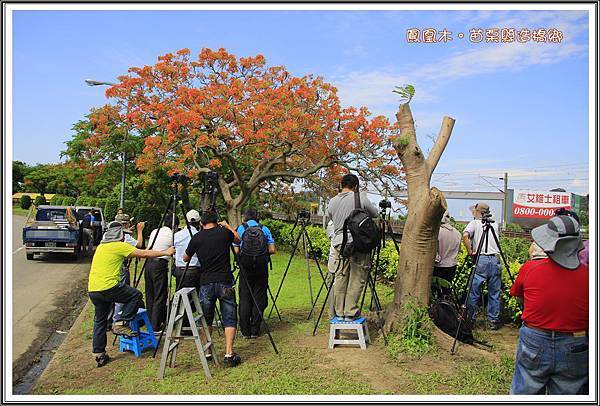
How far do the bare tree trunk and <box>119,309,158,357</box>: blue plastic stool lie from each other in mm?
2964

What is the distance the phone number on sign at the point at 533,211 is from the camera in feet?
129

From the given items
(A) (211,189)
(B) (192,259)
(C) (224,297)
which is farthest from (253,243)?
(C) (224,297)

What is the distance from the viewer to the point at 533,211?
130ft

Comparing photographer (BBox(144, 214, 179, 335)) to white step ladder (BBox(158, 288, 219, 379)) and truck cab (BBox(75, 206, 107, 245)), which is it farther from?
truck cab (BBox(75, 206, 107, 245))

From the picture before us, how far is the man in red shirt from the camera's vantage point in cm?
378

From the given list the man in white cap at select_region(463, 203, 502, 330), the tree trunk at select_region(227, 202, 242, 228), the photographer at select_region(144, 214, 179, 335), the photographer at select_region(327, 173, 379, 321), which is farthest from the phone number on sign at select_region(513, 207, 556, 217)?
the photographer at select_region(144, 214, 179, 335)

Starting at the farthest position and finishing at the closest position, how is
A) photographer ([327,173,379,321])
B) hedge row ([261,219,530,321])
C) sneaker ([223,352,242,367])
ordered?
hedge row ([261,219,530,321]) → photographer ([327,173,379,321]) → sneaker ([223,352,242,367])

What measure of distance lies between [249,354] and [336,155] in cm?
1158

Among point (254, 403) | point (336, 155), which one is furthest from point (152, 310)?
point (336, 155)

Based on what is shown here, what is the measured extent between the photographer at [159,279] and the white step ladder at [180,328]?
1.31 metres

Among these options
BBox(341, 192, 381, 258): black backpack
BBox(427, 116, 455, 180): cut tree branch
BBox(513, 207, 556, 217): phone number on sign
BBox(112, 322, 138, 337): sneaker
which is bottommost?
BBox(112, 322, 138, 337): sneaker

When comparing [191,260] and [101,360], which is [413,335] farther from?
[101,360]

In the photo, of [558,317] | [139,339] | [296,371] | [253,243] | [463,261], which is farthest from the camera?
[463,261]

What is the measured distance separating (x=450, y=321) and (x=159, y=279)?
3819mm
